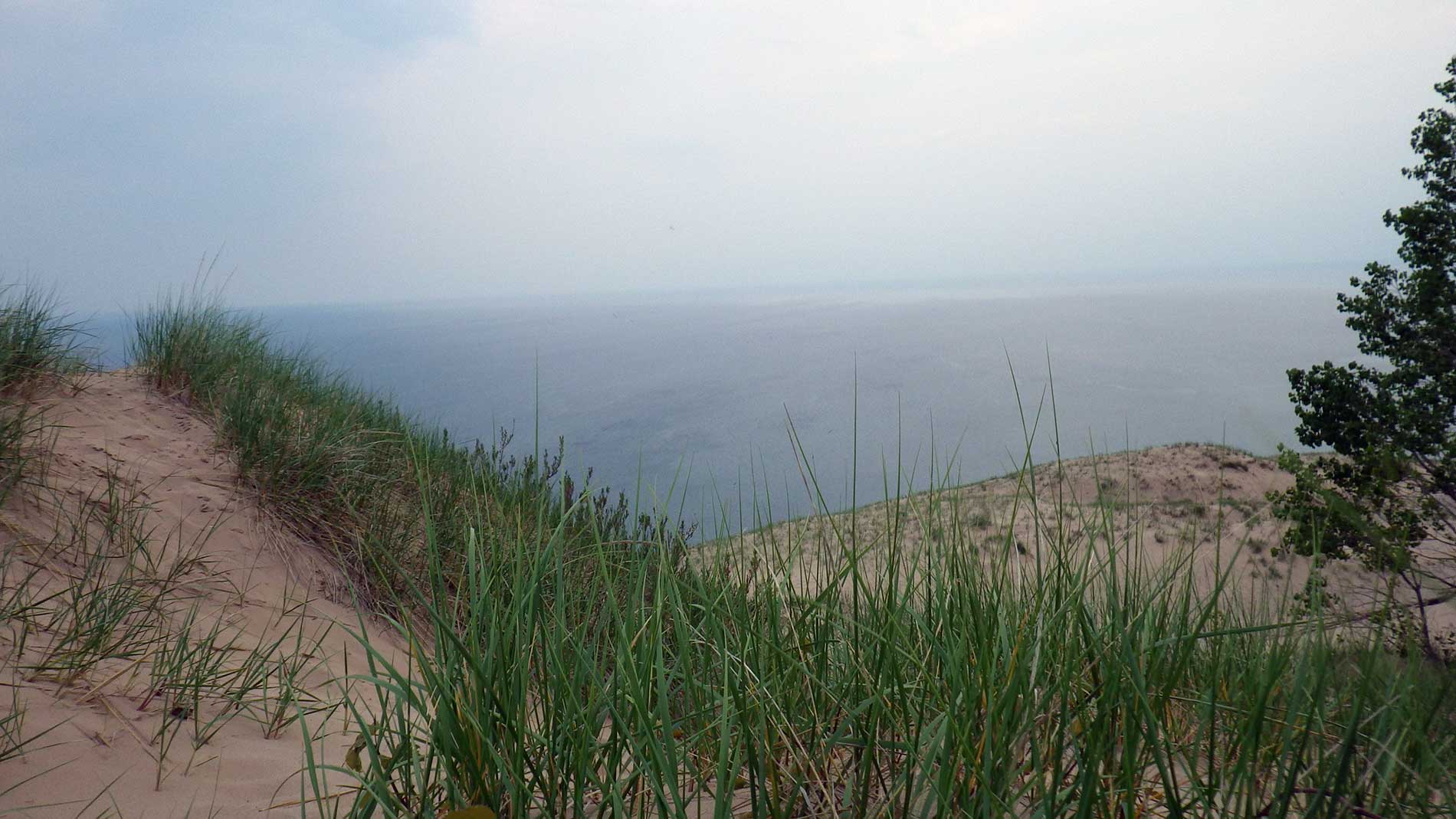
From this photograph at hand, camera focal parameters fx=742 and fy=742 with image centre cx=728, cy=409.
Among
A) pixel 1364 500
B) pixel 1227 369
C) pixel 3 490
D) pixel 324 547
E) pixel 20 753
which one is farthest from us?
pixel 1227 369

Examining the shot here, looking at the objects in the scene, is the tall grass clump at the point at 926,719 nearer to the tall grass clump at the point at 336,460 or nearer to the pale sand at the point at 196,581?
the pale sand at the point at 196,581

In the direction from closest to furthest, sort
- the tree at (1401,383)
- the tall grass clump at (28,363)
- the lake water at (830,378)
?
the tall grass clump at (28,363)
the tree at (1401,383)
the lake water at (830,378)

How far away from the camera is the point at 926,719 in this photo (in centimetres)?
140

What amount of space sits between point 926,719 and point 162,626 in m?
2.58

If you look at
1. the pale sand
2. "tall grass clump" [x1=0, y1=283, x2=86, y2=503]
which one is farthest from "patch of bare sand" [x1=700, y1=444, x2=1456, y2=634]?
"tall grass clump" [x1=0, y1=283, x2=86, y2=503]

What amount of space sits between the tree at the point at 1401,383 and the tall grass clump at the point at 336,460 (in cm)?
721

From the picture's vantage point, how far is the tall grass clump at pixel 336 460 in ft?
12.6

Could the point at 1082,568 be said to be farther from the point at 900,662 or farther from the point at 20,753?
the point at 20,753

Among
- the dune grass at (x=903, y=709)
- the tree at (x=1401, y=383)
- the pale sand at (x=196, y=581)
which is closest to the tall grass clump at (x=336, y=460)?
the pale sand at (x=196, y=581)

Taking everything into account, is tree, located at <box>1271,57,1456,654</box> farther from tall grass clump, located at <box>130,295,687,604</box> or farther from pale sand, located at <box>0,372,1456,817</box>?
tall grass clump, located at <box>130,295,687,604</box>

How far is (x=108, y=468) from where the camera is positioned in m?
3.51

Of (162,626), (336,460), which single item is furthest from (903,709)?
(336,460)

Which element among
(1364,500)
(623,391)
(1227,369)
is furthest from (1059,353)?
(1364,500)

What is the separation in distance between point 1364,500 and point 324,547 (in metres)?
9.43
